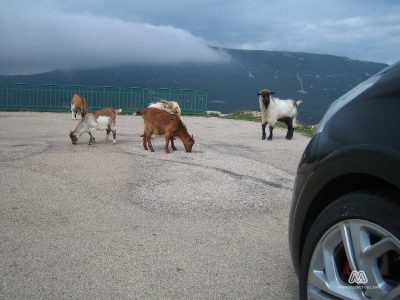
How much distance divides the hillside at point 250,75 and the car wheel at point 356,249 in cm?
8762

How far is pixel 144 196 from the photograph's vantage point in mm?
6137

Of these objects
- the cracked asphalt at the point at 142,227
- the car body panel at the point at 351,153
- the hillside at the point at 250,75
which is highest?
the hillside at the point at 250,75

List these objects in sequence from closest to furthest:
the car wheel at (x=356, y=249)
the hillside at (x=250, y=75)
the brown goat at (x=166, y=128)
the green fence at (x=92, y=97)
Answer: the car wheel at (x=356, y=249) → the brown goat at (x=166, y=128) → the green fence at (x=92, y=97) → the hillside at (x=250, y=75)

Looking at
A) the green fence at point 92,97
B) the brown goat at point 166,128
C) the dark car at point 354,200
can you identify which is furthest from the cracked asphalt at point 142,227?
the green fence at point 92,97

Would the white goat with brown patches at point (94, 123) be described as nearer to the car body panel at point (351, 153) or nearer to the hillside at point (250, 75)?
the car body panel at point (351, 153)

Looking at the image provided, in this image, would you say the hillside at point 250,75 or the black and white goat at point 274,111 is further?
the hillside at point 250,75

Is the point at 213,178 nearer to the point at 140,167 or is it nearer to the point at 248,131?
the point at 140,167

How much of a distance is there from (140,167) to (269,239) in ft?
13.6

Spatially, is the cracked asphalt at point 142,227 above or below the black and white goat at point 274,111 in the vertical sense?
below

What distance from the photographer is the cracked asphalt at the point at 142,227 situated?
3449 mm

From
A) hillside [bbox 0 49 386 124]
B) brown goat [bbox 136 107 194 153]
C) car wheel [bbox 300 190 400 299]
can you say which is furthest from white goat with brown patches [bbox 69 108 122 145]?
hillside [bbox 0 49 386 124]

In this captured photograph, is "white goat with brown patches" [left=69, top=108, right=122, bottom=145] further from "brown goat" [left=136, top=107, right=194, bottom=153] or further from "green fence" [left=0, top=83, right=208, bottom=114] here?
"green fence" [left=0, top=83, right=208, bottom=114]

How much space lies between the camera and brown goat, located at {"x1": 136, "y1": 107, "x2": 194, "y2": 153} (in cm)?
1041

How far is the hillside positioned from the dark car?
87.4 metres
